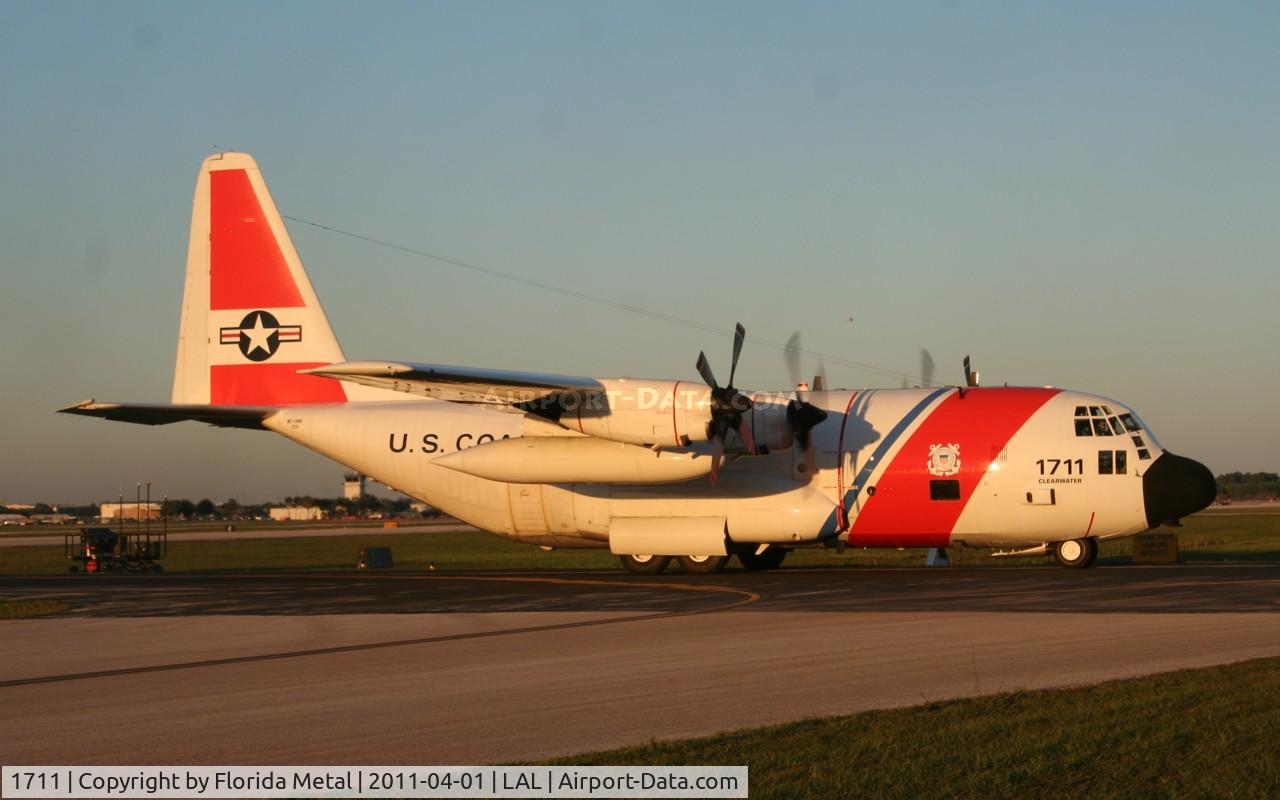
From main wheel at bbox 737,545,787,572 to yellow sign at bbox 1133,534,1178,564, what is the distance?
9.49 metres

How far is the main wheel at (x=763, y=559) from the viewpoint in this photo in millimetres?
32938

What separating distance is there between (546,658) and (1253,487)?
170914 millimetres

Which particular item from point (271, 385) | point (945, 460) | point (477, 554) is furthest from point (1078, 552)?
point (477, 554)

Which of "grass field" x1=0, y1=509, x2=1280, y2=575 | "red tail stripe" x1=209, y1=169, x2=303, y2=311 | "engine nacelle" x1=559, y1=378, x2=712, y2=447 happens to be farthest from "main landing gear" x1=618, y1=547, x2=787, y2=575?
"red tail stripe" x1=209, y1=169, x2=303, y2=311

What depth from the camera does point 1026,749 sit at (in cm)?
952

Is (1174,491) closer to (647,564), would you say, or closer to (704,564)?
(704,564)

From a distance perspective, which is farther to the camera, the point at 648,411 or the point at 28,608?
the point at 648,411

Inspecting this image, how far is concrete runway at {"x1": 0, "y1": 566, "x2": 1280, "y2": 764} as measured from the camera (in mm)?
10680

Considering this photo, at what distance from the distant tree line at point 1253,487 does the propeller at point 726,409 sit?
136 metres

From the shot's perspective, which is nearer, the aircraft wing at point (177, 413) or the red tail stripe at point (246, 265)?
the aircraft wing at point (177, 413)

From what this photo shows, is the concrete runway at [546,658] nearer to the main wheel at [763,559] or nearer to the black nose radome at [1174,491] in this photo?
the black nose radome at [1174,491]

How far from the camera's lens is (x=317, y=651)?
1659 cm

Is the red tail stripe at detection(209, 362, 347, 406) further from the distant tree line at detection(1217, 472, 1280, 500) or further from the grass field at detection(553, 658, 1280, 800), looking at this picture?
the distant tree line at detection(1217, 472, 1280, 500)
